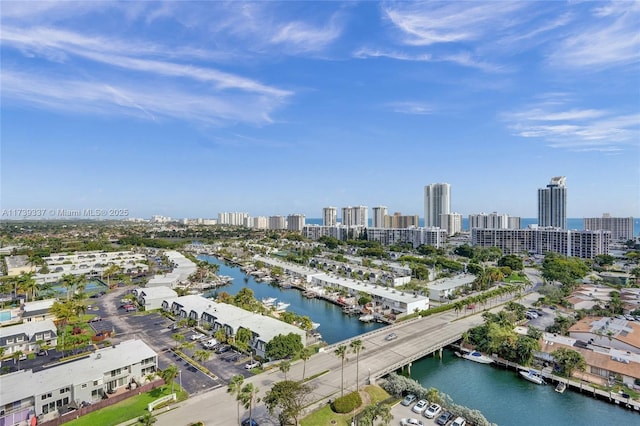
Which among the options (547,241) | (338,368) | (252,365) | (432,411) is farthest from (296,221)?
(432,411)

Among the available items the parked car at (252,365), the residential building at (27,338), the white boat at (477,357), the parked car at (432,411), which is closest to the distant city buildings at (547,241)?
the white boat at (477,357)

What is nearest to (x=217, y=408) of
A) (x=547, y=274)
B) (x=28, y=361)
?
(x=28, y=361)

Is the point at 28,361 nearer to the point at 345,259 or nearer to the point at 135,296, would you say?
the point at 135,296

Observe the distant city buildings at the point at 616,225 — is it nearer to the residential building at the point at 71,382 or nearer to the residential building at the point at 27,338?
the residential building at the point at 71,382

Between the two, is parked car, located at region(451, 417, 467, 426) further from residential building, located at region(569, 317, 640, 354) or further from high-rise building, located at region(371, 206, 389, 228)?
high-rise building, located at region(371, 206, 389, 228)

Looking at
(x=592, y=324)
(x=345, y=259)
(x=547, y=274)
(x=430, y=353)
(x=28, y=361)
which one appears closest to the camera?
(x=28, y=361)

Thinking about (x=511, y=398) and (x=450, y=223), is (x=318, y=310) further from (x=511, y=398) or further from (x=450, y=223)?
(x=450, y=223)
